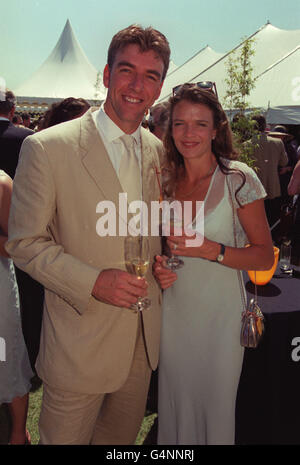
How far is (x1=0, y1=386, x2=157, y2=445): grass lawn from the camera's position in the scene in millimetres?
2664

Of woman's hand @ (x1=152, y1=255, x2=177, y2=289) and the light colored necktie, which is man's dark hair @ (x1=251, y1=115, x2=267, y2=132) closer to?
the light colored necktie

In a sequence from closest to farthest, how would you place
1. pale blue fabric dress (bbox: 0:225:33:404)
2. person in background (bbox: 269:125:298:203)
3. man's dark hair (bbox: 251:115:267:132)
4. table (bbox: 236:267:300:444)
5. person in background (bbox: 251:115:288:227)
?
table (bbox: 236:267:300:444) → pale blue fabric dress (bbox: 0:225:33:404) → man's dark hair (bbox: 251:115:267:132) → person in background (bbox: 251:115:288:227) → person in background (bbox: 269:125:298:203)

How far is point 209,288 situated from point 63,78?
2112 centimetres

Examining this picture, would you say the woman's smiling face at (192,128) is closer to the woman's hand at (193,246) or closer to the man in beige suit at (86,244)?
the man in beige suit at (86,244)

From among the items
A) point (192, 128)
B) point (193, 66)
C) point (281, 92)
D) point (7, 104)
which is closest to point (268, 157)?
point (281, 92)

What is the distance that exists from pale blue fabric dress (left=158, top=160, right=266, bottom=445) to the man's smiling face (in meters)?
0.52

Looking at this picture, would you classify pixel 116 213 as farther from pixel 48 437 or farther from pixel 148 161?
pixel 48 437

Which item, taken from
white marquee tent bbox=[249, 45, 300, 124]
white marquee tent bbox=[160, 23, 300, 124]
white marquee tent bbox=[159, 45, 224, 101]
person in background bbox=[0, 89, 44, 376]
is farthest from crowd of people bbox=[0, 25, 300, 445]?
white marquee tent bbox=[159, 45, 224, 101]

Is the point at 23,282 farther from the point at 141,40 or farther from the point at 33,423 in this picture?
the point at 141,40

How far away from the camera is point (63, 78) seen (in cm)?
2075

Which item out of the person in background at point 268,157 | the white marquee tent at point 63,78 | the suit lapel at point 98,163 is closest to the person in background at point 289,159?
the person in background at point 268,157

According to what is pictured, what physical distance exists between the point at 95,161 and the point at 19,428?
1.87 meters

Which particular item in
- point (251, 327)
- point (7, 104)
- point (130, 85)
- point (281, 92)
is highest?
point (281, 92)
